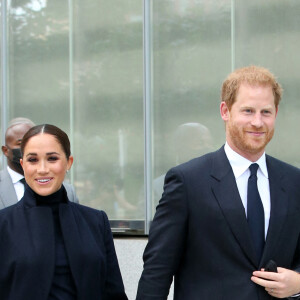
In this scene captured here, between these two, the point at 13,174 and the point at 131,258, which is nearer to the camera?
the point at 13,174

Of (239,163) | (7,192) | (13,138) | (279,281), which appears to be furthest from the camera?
(13,138)

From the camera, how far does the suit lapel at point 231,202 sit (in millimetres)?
2879

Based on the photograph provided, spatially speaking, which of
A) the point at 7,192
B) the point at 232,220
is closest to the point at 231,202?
the point at 232,220

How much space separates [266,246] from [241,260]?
132 millimetres

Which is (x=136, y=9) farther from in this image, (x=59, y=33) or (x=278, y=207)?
(x=278, y=207)

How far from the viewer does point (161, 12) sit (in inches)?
263

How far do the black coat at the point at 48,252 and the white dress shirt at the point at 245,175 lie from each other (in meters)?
0.84

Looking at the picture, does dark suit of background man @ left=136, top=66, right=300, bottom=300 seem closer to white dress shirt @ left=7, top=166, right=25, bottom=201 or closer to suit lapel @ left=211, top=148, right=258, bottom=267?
suit lapel @ left=211, top=148, right=258, bottom=267

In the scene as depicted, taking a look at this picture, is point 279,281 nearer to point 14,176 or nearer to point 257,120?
point 257,120

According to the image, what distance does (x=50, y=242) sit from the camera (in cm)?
319

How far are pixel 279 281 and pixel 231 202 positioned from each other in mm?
416

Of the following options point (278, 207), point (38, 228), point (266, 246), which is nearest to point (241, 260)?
point (266, 246)

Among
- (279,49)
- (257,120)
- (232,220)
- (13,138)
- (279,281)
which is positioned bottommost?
(279,281)

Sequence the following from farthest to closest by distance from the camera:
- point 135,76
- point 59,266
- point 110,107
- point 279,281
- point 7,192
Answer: point 110,107
point 135,76
point 7,192
point 59,266
point 279,281
